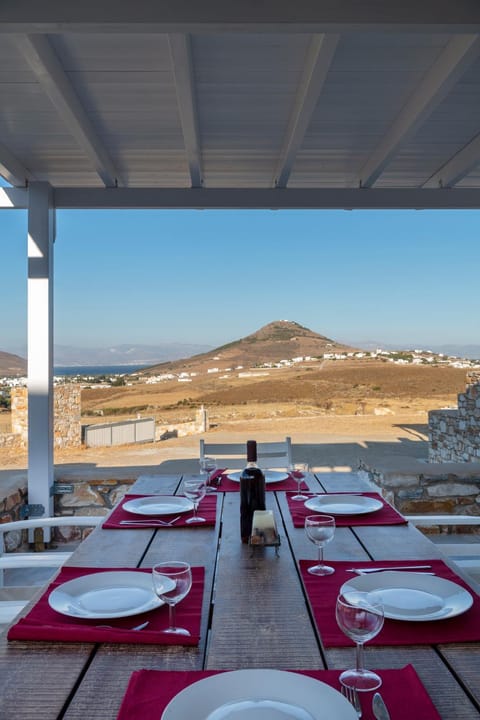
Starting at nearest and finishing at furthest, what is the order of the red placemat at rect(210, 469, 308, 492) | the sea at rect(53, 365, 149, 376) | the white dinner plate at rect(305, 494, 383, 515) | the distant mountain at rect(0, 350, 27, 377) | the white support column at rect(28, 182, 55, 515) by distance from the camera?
1. the white dinner plate at rect(305, 494, 383, 515)
2. the red placemat at rect(210, 469, 308, 492)
3. the white support column at rect(28, 182, 55, 515)
4. the distant mountain at rect(0, 350, 27, 377)
5. the sea at rect(53, 365, 149, 376)

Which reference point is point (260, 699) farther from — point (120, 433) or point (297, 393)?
point (297, 393)

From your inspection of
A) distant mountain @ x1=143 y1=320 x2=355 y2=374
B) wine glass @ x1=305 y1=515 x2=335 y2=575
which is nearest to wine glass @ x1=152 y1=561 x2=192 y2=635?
wine glass @ x1=305 y1=515 x2=335 y2=575

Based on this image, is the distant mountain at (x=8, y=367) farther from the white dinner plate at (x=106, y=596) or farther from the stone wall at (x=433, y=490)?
the white dinner plate at (x=106, y=596)

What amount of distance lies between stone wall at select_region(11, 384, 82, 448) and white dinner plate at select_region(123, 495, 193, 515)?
22.5ft

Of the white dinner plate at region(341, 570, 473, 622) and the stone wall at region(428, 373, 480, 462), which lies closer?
the white dinner plate at region(341, 570, 473, 622)

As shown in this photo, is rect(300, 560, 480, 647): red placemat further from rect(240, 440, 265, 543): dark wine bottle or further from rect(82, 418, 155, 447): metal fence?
rect(82, 418, 155, 447): metal fence

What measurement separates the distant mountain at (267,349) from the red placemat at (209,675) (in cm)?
2056

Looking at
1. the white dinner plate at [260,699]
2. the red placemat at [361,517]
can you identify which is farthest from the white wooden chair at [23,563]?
the white dinner plate at [260,699]

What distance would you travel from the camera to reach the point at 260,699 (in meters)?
0.85

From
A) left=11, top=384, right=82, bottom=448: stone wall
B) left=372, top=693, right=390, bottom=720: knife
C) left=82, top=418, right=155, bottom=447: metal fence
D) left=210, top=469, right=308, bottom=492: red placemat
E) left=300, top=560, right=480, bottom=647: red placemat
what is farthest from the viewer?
left=82, top=418, right=155, bottom=447: metal fence

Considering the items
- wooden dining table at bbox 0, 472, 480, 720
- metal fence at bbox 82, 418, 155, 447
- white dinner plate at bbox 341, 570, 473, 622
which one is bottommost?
metal fence at bbox 82, 418, 155, 447

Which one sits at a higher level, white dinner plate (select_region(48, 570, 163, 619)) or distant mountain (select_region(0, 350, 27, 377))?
distant mountain (select_region(0, 350, 27, 377))

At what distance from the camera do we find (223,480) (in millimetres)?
2475

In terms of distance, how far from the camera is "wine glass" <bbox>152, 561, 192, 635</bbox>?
107 centimetres
